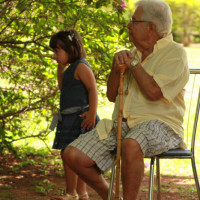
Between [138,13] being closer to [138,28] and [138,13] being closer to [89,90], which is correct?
[138,28]

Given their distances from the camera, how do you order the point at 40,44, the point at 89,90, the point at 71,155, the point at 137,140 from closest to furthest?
1. the point at 137,140
2. the point at 71,155
3. the point at 89,90
4. the point at 40,44

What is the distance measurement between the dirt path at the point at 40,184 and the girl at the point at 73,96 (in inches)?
22.3

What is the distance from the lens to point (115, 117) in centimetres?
317

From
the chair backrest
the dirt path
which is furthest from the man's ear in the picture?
the dirt path

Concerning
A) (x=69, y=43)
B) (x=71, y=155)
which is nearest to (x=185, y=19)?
(x=69, y=43)

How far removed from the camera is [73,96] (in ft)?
12.3

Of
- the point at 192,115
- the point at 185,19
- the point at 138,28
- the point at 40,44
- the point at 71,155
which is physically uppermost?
the point at 185,19

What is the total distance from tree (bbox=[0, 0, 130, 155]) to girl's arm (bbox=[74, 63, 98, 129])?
45 cm

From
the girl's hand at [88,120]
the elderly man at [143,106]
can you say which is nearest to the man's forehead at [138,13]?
the elderly man at [143,106]

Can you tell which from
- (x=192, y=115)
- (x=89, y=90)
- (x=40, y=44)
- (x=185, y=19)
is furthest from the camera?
(x=185, y=19)

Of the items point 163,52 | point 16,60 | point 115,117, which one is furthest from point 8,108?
point 163,52

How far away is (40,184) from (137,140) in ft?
6.64

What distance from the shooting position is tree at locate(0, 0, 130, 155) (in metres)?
4.20

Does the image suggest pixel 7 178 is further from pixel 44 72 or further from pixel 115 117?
pixel 115 117
